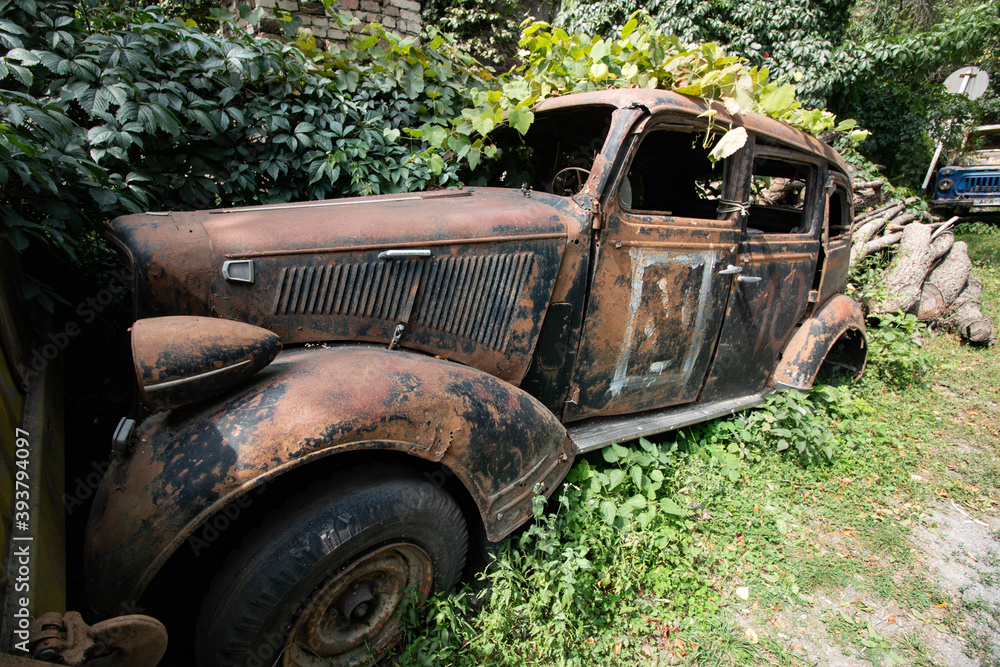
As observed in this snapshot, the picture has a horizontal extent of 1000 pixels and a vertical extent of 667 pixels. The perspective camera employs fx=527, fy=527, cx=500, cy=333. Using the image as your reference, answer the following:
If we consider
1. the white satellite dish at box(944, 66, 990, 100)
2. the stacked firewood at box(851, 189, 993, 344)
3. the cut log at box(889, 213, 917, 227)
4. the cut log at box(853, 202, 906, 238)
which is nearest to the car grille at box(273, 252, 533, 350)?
the stacked firewood at box(851, 189, 993, 344)

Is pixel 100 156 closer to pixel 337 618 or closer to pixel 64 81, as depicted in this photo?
pixel 64 81

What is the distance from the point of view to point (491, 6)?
891cm

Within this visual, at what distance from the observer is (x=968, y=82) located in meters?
11.5

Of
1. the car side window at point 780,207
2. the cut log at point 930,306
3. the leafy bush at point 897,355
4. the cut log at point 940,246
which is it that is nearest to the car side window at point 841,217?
the car side window at point 780,207

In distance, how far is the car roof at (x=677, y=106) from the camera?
244 centimetres

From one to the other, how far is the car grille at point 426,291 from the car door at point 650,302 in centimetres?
45

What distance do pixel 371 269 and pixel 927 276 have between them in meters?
6.77

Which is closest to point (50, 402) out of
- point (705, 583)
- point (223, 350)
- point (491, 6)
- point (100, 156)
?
point (223, 350)

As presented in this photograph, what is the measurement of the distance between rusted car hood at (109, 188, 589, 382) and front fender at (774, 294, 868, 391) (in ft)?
6.57

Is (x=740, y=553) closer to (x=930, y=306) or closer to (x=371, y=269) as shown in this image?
(x=371, y=269)

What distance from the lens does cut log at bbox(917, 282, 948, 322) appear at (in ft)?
18.9

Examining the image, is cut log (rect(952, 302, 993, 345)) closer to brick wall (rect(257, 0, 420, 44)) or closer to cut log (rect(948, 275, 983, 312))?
cut log (rect(948, 275, 983, 312))

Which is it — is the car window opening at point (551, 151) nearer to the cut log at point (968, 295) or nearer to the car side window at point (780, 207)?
the car side window at point (780, 207)

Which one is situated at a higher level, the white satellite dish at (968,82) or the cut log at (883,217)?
the white satellite dish at (968,82)
